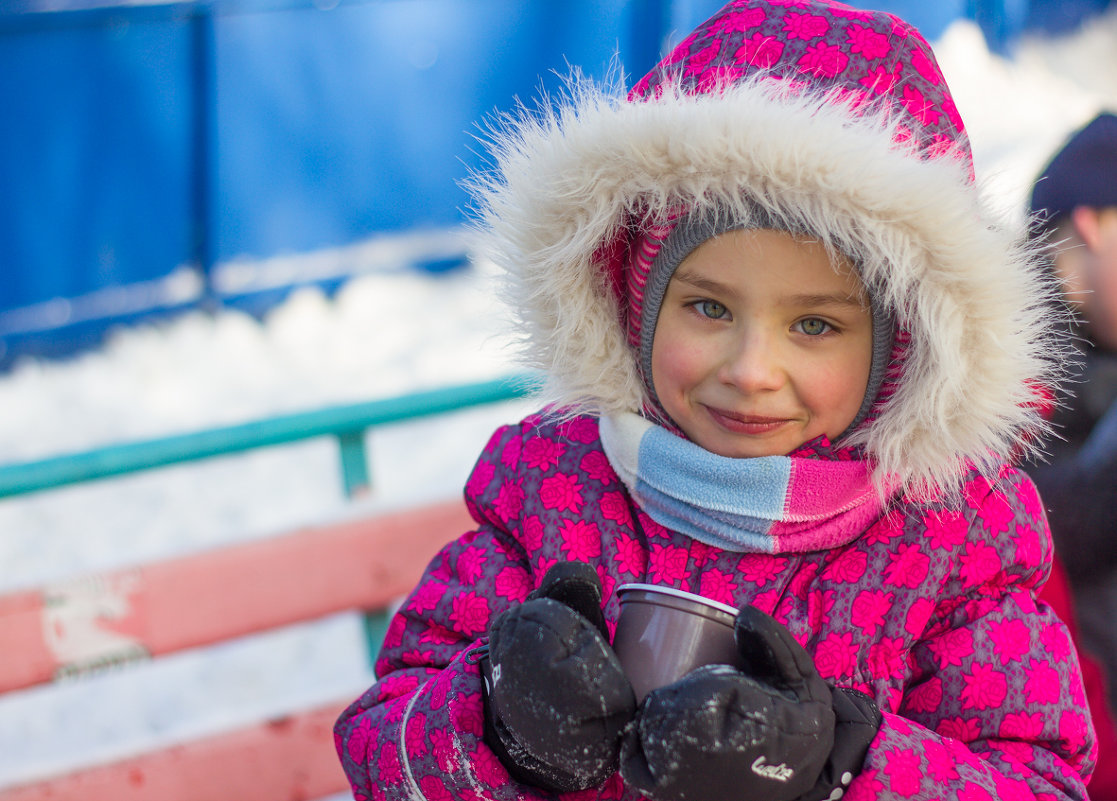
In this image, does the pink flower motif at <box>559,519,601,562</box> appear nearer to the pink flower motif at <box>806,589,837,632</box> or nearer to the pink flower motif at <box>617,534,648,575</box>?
the pink flower motif at <box>617,534,648,575</box>

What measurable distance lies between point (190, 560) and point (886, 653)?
149cm

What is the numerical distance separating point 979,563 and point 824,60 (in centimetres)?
61

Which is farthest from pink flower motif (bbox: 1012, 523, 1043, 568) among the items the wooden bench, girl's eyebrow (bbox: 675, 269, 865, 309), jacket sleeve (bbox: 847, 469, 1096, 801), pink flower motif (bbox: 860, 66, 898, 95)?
the wooden bench

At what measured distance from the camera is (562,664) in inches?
39.7

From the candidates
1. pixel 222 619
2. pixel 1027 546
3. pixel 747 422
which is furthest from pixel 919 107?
pixel 222 619

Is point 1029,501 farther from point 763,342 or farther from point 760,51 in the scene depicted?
point 760,51

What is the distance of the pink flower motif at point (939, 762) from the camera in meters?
1.08

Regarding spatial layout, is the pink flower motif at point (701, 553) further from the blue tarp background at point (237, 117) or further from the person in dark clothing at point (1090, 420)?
the blue tarp background at point (237, 117)

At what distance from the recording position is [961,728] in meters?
1.16

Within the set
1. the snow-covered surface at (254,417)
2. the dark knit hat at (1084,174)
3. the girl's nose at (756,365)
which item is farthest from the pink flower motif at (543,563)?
the dark knit hat at (1084,174)

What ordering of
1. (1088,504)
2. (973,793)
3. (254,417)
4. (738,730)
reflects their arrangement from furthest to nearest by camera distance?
(254,417) < (1088,504) < (973,793) < (738,730)

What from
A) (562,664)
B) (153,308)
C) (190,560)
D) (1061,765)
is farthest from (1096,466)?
(153,308)

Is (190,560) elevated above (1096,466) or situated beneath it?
situated beneath

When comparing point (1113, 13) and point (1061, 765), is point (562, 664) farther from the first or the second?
point (1113, 13)
